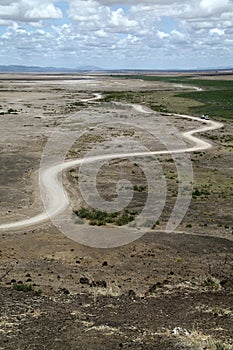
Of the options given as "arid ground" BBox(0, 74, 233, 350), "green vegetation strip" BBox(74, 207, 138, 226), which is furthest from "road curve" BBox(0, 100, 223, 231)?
"green vegetation strip" BBox(74, 207, 138, 226)

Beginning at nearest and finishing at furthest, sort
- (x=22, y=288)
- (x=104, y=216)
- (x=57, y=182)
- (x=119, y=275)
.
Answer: (x=22, y=288), (x=119, y=275), (x=104, y=216), (x=57, y=182)

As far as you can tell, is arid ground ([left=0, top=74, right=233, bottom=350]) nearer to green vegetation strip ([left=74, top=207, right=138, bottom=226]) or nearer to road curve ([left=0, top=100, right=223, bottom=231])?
green vegetation strip ([left=74, top=207, right=138, bottom=226])

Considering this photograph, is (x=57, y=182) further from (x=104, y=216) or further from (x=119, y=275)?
(x=119, y=275)

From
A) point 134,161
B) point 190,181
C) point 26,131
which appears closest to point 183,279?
point 190,181

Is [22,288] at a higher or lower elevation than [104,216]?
higher

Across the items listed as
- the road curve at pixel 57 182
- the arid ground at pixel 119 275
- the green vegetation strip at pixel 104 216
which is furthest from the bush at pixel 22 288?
the green vegetation strip at pixel 104 216

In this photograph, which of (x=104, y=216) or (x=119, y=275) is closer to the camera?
(x=119, y=275)

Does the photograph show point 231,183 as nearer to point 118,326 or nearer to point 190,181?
point 190,181

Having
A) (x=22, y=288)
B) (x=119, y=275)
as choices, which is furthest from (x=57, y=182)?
(x=22, y=288)

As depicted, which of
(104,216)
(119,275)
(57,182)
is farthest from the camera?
(57,182)

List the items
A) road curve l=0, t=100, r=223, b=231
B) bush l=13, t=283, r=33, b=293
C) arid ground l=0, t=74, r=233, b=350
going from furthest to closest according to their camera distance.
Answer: road curve l=0, t=100, r=223, b=231
bush l=13, t=283, r=33, b=293
arid ground l=0, t=74, r=233, b=350

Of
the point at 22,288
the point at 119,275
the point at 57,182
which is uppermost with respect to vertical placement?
the point at 57,182
